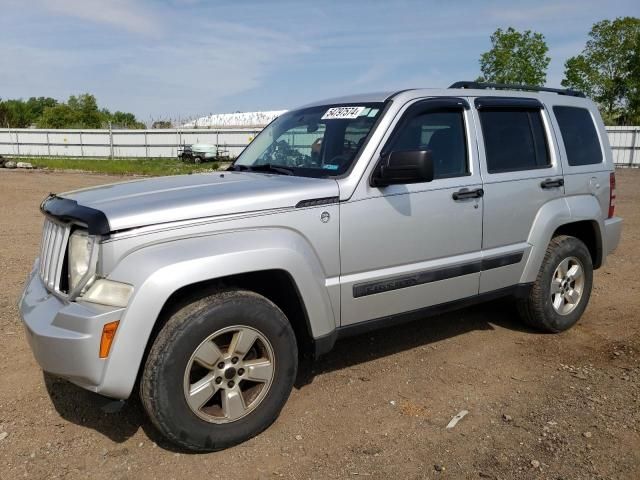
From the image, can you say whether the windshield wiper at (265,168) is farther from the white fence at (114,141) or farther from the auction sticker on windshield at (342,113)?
the white fence at (114,141)

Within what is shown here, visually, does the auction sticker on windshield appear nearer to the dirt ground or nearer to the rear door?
the rear door

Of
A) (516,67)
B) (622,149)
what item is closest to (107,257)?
(622,149)

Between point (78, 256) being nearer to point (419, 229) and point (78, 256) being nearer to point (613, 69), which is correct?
point (419, 229)

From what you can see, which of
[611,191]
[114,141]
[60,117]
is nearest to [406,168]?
[611,191]

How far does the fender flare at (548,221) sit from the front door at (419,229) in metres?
0.62

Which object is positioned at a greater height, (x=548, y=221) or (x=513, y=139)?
(x=513, y=139)

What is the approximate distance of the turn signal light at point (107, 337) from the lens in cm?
258

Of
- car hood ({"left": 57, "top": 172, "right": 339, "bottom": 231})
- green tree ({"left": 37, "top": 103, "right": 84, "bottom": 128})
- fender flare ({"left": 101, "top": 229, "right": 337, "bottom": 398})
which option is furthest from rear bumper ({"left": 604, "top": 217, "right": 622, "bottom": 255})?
green tree ({"left": 37, "top": 103, "right": 84, "bottom": 128})

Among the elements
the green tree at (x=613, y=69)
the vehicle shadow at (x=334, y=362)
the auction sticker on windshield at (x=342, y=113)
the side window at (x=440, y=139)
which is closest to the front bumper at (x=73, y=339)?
the vehicle shadow at (x=334, y=362)

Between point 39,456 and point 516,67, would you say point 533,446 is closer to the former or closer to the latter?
point 39,456

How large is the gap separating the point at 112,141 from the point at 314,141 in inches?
1391

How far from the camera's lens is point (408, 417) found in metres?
3.38

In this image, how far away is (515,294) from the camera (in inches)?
172

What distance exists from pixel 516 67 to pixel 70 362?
37.7 meters
